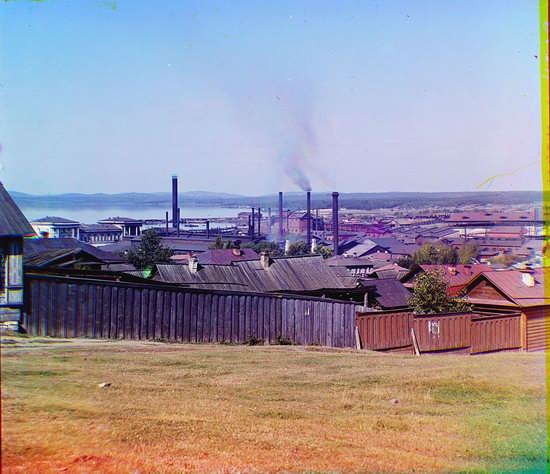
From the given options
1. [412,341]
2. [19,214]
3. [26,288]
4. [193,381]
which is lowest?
[412,341]

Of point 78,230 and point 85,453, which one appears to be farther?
point 78,230

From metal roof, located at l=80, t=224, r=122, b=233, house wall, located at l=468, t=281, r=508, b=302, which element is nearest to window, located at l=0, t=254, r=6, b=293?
house wall, located at l=468, t=281, r=508, b=302

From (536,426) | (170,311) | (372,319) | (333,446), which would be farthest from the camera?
(372,319)

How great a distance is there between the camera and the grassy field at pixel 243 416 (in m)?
7.59

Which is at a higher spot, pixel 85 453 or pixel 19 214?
pixel 19 214

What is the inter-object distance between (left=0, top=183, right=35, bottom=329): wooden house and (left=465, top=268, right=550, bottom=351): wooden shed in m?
17.6

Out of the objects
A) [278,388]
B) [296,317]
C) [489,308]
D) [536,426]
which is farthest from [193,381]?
[489,308]

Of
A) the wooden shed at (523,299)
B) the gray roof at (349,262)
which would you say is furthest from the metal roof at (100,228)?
the wooden shed at (523,299)

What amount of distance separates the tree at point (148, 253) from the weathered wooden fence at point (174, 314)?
2116cm

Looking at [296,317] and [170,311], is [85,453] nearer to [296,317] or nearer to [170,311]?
[170,311]

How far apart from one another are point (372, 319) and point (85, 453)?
1498 centimetres

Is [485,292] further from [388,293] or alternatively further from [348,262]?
[348,262]

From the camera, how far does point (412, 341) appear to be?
21.7m

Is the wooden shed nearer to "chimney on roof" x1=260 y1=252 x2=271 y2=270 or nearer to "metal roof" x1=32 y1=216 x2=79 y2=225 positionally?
"chimney on roof" x1=260 y1=252 x2=271 y2=270
